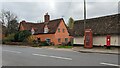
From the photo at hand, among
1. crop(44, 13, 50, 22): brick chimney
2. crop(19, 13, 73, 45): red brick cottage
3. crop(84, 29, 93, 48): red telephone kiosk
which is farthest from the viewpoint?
crop(44, 13, 50, 22): brick chimney

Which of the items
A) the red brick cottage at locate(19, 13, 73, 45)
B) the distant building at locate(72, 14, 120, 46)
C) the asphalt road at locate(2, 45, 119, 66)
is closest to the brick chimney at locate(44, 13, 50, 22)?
the red brick cottage at locate(19, 13, 73, 45)

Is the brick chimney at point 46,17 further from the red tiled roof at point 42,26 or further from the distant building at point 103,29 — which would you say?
the distant building at point 103,29

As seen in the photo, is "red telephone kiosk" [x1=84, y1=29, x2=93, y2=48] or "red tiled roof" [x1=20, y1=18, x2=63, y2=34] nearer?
"red telephone kiosk" [x1=84, y1=29, x2=93, y2=48]

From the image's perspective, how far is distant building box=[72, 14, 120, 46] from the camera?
89.3 ft

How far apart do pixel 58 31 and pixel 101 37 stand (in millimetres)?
24965

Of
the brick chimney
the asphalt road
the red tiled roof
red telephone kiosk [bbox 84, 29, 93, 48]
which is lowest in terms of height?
the asphalt road

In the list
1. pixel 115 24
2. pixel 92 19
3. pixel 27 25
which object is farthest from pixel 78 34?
pixel 27 25

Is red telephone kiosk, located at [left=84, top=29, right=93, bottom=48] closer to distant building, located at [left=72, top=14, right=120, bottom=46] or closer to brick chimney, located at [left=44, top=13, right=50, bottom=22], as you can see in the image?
distant building, located at [left=72, top=14, right=120, bottom=46]

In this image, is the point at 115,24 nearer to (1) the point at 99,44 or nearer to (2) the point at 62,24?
(1) the point at 99,44

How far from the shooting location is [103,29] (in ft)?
95.8

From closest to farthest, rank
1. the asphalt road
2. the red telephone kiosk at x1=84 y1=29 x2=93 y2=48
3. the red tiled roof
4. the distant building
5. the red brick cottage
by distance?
1. the asphalt road
2. the distant building
3. the red telephone kiosk at x1=84 y1=29 x2=93 y2=48
4. the red brick cottage
5. the red tiled roof

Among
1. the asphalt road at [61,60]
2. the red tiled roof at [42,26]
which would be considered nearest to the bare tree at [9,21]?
the red tiled roof at [42,26]

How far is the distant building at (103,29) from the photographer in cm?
2722

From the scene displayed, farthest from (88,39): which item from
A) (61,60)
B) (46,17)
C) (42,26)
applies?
(46,17)
